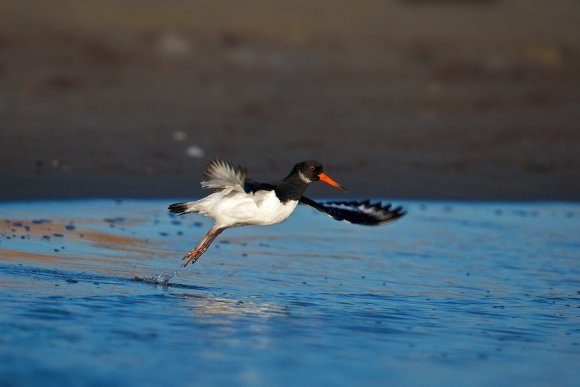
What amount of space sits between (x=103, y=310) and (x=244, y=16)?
16.1 meters

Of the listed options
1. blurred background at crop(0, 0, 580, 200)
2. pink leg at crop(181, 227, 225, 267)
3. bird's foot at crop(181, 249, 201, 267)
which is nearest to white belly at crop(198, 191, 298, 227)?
pink leg at crop(181, 227, 225, 267)

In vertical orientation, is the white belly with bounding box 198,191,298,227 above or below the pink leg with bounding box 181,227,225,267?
above

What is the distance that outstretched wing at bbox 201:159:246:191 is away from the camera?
7.80 m

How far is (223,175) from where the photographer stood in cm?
790

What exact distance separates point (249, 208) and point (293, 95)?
34.9ft

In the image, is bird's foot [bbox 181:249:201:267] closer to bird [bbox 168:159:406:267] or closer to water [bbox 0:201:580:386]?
bird [bbox 168:159:406:267]

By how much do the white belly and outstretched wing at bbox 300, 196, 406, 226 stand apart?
48cm

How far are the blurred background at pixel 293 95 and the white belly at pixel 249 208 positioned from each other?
3641 mm

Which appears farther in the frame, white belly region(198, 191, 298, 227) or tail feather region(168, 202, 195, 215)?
tail feather region(168, 202, 195, 215)

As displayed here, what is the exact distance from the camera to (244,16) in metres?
Answer: 22.9

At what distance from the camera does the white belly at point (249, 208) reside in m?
8.41

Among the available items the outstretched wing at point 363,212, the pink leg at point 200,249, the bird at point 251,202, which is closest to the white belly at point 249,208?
the bird at point 251,202

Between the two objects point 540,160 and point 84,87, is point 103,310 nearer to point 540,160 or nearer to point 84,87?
point 540,160

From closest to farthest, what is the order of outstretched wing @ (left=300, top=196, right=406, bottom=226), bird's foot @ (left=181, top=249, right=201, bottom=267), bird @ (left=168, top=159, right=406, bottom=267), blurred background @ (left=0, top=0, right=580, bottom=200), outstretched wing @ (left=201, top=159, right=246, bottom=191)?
outstretched wing @ (left=201, top=159, right=246, bottom=191), bird @ (left=168, top=159, right=406, bottom=267), bird's foot @ (left=181, top=249, right=201, bottom=267), outstretched wing @ (left=300, top=196, right=406, bottom=226), blurred background @ (left=0, top=0, right=580, bottom=200)
